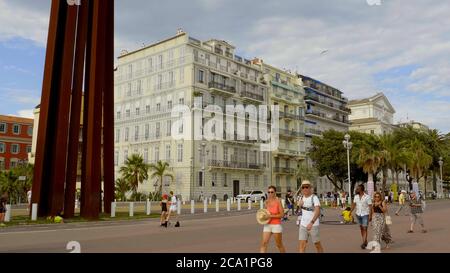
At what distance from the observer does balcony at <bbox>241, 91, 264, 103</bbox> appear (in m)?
57.9

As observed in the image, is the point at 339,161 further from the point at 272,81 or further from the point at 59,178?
the point at 59,178

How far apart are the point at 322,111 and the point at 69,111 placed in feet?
198

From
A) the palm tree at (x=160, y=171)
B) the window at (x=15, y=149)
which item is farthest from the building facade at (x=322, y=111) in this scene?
the window at (x=15, y=149)

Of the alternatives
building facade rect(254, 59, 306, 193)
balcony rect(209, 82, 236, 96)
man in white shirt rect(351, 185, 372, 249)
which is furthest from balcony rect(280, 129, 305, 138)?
man in white shirt rect(351, 185, 372, 249)

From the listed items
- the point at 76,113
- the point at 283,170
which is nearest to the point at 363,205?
the point at 76,113

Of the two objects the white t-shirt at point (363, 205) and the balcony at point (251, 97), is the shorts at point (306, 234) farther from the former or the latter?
the balcony at point (251, 97)

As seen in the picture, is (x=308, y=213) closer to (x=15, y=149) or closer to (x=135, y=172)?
(x=135, y=172)

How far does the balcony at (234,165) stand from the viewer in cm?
5153

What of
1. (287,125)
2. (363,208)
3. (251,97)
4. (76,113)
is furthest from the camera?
(287,125)

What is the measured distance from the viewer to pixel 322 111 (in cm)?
7656

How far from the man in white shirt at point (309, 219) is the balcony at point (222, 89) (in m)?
45.0

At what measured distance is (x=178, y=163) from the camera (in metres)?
50.6

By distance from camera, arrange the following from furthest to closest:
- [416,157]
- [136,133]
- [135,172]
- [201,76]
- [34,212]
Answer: [136,133] < [416,157] < [201,76] < [135,172] < [34,212]

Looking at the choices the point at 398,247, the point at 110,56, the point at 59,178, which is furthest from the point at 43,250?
the point at 110,56
